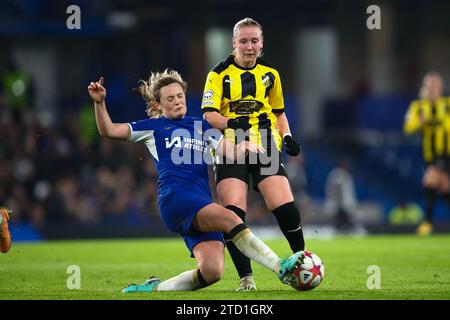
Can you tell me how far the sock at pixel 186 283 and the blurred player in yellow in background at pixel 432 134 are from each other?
9388mm

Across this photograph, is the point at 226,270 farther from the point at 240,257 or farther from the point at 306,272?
the point at 306,272

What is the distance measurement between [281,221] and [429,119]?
9.34 metres

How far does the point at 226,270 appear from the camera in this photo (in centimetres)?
1115

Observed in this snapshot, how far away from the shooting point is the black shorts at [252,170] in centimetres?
889

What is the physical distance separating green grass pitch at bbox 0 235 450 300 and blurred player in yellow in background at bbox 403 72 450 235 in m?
0.82

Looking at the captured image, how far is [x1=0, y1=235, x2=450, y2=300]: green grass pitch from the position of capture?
8.28 metres

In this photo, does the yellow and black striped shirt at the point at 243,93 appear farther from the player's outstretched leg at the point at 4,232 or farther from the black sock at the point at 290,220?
the player's outstretched leg at the point at 4,232

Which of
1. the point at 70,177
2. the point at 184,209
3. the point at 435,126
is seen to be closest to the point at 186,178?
the point at 184,209

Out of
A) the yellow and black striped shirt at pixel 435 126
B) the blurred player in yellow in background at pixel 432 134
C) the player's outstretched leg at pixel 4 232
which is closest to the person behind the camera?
the player's outstretched leg at pixel 4 232

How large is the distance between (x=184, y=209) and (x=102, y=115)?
954 mm

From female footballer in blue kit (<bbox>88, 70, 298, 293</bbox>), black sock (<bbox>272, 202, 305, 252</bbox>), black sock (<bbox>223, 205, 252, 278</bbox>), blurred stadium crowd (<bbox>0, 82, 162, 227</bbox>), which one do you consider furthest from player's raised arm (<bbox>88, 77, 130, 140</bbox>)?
blurred stadium crowd (<bbox>0, 82, 162, 227</bbox>)

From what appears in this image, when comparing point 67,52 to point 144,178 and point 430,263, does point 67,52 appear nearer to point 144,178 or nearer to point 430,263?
point 144,178

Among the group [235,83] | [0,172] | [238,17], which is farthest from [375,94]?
[235,83]

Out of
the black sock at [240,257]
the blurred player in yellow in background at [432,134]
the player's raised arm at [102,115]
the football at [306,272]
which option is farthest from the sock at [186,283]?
the blurred player in yellow in background at [432,134]
